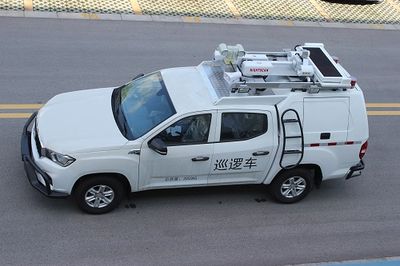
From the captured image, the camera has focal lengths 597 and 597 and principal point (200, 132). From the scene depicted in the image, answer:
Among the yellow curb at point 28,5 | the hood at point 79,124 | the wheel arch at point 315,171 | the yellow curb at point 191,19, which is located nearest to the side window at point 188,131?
the hood at point 79,124

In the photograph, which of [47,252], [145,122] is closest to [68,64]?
[145,122]

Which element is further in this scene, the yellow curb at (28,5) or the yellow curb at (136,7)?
the yellow curb at (136,7)

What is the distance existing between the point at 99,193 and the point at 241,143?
196 centimetres

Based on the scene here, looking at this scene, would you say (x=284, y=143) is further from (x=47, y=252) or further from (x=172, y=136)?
(x=47, y=252)

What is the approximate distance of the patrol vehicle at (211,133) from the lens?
7547 mm

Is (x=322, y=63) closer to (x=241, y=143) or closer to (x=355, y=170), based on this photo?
(x=355, y=170)

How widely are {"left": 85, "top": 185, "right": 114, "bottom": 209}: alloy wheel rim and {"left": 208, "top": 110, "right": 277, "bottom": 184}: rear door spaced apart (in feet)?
4.45

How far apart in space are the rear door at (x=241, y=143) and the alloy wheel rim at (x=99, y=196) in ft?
4.45

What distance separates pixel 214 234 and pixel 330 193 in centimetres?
222

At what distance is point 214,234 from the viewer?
25.4ft

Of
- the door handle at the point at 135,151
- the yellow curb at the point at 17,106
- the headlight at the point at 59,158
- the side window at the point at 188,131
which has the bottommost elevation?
the yellow curb at the point at 17,106

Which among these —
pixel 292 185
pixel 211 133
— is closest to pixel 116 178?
pixel 211 133

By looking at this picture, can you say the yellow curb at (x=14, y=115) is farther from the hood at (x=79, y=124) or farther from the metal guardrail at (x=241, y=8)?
the metal guardrail at (x=241, y=8)

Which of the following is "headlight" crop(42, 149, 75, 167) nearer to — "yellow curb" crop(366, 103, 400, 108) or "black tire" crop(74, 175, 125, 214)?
"black tire" crop(74, 175, 125, 214)
